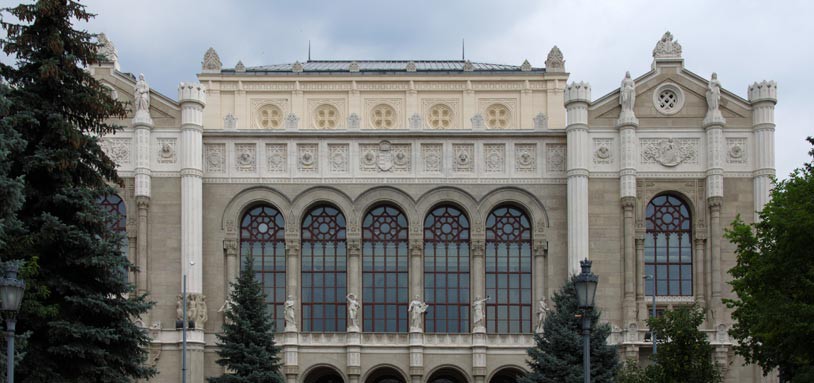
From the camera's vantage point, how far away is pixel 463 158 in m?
73.6

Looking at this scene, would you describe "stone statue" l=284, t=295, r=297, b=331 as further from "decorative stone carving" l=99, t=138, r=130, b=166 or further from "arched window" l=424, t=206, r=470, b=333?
"decorative stone carving" l=99, t=138, r=130, b=166

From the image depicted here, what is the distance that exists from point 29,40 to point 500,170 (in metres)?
37.2

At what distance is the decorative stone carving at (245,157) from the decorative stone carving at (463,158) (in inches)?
410

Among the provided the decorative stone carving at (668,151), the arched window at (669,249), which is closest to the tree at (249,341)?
the arched window at (669,249)

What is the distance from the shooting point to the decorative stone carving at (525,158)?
73500mm

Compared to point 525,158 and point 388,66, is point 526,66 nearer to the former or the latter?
point 388,66

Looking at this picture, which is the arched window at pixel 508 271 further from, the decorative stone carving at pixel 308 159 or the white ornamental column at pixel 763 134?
the white ornamental column at pixel 763 134

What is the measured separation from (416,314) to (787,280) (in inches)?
1050

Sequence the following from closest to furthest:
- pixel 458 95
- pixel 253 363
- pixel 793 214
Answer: pixel 793 214 → pixel 253 363 → pixel 458 95

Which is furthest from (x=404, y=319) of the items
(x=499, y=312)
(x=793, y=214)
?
(x=793, y=214)

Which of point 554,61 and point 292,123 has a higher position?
point 554,61

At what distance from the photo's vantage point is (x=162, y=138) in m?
73.0

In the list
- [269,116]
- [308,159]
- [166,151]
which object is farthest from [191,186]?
[269,116]

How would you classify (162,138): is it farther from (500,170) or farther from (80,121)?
(80,121)
